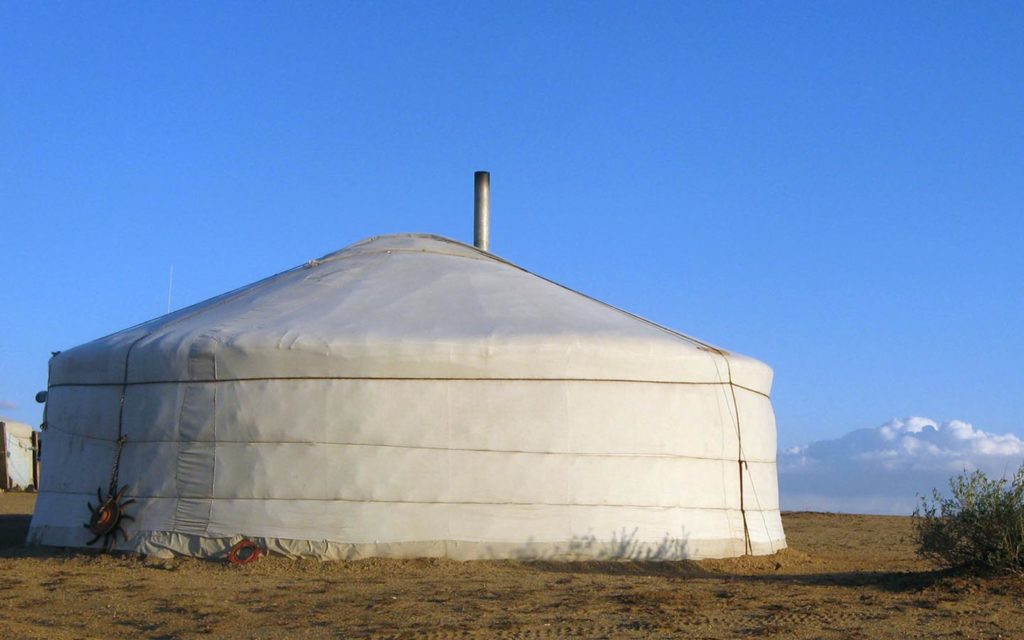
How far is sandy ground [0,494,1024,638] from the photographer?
5586 millimetres

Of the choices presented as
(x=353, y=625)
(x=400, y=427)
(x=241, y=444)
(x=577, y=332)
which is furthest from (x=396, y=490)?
(x=353, y=625)

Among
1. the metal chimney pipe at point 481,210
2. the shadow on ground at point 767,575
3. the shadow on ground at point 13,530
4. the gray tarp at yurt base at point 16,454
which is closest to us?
the shadow on ground at point 767,575

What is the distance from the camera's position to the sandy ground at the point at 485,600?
5.59 metres

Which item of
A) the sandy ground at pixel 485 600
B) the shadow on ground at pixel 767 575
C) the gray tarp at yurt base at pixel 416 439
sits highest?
the gray tarp at yurt base at pixel 416 439

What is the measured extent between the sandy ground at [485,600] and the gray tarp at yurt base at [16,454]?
397 inches

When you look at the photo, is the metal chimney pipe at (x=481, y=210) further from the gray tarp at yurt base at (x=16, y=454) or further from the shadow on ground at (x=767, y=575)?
the gray tarp at yurt base at (x=16, y=454)

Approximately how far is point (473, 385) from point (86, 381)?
304 centimetres

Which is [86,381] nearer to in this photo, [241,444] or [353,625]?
[241,444]

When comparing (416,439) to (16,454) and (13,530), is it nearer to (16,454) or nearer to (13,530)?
(13,530)

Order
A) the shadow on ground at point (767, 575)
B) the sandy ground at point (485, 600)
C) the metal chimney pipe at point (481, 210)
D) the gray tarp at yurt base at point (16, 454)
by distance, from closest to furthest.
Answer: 1. the sandy ground at point (485, 600)
2. the shadow on ground at point (767, 575)
3. the metal chimney pipe at point (481, 210)
4. the gray tarp at yurt base at point (16, 454)

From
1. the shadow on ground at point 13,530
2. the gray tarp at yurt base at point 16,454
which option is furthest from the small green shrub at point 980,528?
the gray tarp at yurt base at point 16,454

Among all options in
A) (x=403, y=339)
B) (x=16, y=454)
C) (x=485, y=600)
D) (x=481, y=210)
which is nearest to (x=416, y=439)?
(x=403, y=339)

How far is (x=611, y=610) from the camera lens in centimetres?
605

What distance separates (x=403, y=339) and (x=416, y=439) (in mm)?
677
